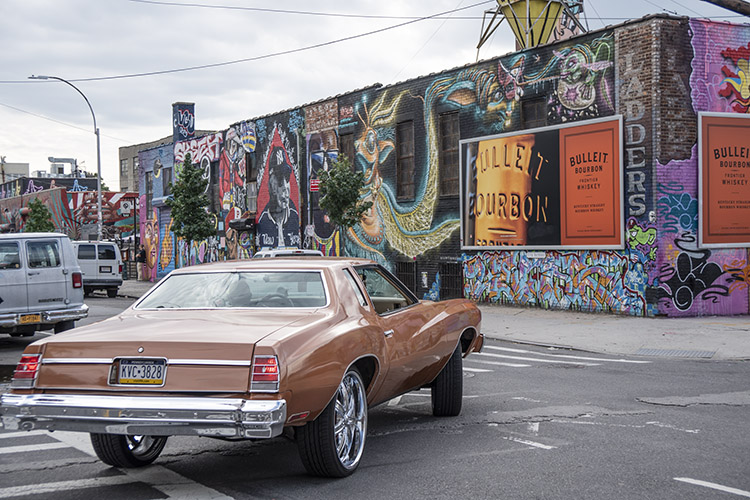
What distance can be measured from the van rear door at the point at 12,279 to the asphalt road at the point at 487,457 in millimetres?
7002

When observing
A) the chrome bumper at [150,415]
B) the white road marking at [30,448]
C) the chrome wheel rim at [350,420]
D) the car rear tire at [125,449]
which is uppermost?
the chrome bumper at [150,415]

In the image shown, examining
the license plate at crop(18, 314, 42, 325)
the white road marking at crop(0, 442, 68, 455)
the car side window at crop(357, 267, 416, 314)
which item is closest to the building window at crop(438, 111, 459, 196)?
the license plate at crop(18, 314, 42, 325)

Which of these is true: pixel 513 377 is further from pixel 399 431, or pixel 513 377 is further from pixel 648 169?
pixel 648 169

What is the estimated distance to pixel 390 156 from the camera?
26.6 metres

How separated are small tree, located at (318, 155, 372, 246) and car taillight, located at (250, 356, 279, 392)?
20.7 m

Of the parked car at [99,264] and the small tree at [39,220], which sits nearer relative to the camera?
the parked car at [99,264]

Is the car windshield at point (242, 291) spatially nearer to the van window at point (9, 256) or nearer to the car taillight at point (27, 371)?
the car taillight at point (27, 371)

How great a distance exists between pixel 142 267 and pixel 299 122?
59.8ft

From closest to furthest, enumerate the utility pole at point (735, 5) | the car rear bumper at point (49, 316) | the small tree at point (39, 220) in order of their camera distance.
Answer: the car rear bumper at point (49, 316)
the utility pole at point (735, 5)
the small tree at point (39, 220)

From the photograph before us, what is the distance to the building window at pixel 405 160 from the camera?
85.3 ft

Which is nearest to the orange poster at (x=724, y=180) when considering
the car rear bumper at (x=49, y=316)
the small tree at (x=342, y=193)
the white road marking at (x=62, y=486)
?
the small tree at (x=342, y=193)

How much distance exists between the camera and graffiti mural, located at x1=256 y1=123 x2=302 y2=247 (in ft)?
105

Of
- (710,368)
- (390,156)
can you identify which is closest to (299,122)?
(390,156)

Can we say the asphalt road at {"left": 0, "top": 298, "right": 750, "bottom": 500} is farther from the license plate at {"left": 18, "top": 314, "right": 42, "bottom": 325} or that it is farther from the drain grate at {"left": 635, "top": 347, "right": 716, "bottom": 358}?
the license plate at {"left": 18, "top": 314, "right": 42, "bottom": 325}
